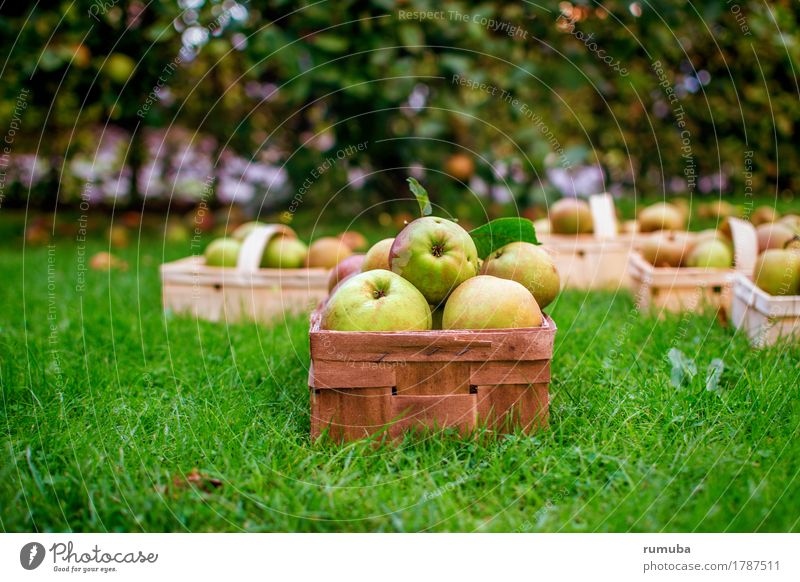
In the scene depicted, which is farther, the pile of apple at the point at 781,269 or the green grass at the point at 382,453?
the pile of apple at the point at 781,269

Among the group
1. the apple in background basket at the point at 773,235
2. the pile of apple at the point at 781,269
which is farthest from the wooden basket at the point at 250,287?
the apple in background basket at the point at 773,235

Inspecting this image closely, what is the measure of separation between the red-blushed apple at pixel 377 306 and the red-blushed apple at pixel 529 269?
1.13 ft

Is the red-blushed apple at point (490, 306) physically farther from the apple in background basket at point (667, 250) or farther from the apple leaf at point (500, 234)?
the apple in background basket at point (667, 250)

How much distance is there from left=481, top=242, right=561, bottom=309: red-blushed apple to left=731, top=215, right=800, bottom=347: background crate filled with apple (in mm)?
1048

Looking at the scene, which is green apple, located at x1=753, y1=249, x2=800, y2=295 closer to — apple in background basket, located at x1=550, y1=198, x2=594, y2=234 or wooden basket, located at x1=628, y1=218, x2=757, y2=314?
wooden basket, located at x1=628, y1=218, x2=757, y2=314

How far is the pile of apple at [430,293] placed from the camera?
2.27m

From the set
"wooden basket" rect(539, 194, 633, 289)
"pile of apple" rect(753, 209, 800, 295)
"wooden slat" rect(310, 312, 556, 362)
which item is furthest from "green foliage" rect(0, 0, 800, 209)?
"wooden slat" rect(310, 312, 556, 362)

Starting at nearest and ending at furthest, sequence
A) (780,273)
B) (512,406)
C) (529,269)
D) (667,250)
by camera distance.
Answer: (512,406)
(529,269)
(780,273)
(667,250)

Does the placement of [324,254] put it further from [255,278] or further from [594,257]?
[594,257]

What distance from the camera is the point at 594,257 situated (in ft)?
14.7

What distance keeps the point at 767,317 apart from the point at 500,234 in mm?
1230

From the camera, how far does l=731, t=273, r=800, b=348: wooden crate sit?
2.99 metres

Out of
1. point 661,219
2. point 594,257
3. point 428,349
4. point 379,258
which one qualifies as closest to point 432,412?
point 428,349

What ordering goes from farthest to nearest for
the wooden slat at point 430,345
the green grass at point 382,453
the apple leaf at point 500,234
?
the apple leaf at point 500,234, the wooden slat at point 430,345, the green grass at point 382,453
